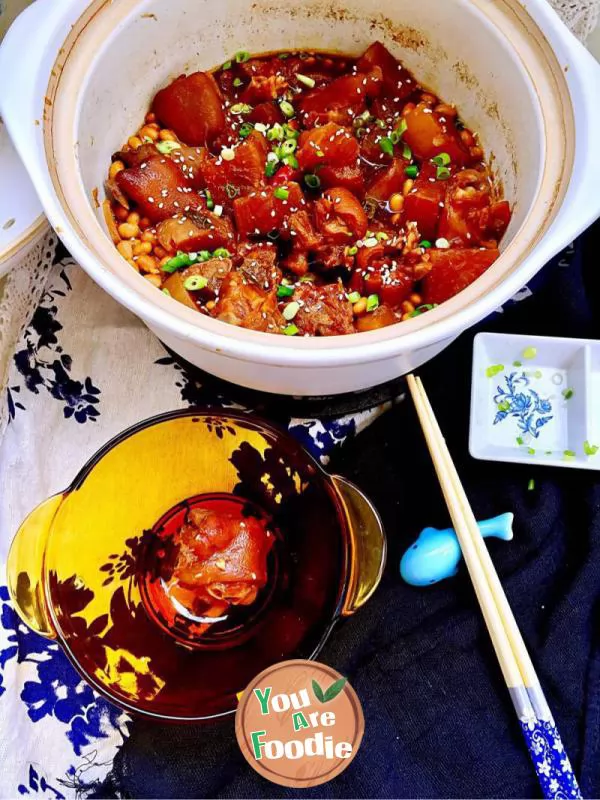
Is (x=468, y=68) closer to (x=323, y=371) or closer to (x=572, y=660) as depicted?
(x=323, y=371)

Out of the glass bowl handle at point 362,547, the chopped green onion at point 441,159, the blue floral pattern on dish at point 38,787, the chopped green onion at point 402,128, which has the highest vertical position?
the chopped green onion at point 402,128

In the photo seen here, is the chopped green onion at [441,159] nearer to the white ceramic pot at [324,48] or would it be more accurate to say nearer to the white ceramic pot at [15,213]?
the white ceramic pot at [324,48]

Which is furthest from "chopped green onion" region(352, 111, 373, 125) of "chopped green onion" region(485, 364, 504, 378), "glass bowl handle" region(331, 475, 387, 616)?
"glass bowl handle" region(331, 475, 387, 616)

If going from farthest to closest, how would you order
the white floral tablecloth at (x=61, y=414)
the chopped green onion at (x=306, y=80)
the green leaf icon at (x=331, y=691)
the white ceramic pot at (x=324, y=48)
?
1. the chopped green onion at (x=306, y=80)
2. the white floral tablecloth at (x=61, y=414)
3. the green leaf icon at (x=331, y=691)
4. the white ceramic pot at (x=324, y=48)

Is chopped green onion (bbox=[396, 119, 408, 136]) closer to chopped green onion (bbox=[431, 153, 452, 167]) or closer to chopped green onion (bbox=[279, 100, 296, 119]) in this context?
chopped green onion (bbox=[431, 153, 452, 167])

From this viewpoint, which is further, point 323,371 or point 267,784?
point 267,784

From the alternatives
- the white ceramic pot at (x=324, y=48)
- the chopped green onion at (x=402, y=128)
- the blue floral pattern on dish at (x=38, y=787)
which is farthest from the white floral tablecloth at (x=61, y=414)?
the chopped green onion at (x=402, y=128)

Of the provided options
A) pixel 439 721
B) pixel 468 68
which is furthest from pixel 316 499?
pixel 468 68
